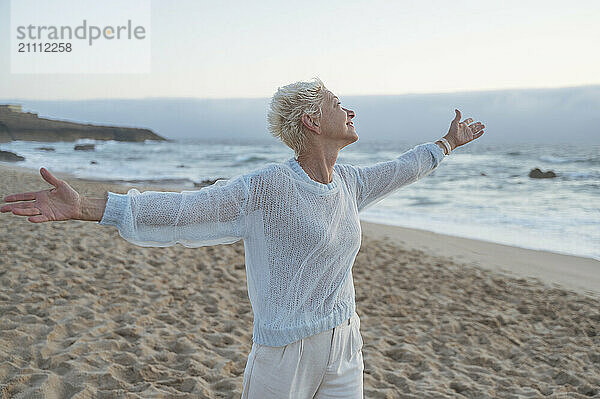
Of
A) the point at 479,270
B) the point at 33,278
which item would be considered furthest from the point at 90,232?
the point at 479,270

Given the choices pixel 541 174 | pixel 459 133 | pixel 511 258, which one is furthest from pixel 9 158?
pixel 459 133

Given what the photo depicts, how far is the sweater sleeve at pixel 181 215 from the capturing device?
60.2 inches

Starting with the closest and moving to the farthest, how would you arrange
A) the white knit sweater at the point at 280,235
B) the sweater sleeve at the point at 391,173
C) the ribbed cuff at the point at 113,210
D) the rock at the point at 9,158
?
the ribbed cuff at the point at 113,210, the white knit sweater at the point at 280,235, the sweater sleeve at the point at 391,173, the rock at the point at 9,158

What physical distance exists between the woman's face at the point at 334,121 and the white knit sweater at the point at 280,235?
0.50 ft

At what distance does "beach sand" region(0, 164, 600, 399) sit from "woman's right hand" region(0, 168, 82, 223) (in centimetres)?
200

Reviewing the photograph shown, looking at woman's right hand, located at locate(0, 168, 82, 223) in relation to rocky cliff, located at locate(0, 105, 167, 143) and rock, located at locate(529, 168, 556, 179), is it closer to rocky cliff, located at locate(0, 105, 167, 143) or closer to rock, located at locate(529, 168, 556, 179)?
rock, located at locate(529, 168, 556, 179)

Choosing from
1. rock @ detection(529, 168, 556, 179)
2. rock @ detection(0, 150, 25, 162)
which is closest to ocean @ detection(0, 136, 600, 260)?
rock @ detection(529, 168, 556, 179)

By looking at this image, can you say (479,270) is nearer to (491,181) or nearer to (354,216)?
(354,216)

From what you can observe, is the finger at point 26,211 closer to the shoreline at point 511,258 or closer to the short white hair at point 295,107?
the short white hair at point 295,107

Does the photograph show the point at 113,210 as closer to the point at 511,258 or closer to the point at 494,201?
the point at 511,258

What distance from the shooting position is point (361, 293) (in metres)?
6.03

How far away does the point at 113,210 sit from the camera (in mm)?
1512

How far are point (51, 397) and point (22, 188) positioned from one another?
10.9 m

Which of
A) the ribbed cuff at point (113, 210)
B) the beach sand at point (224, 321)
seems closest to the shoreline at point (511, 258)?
the beach sand at point (224, 321)
